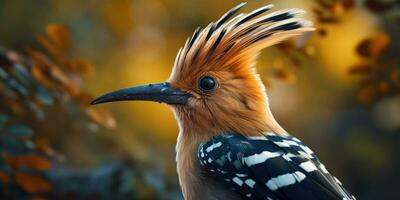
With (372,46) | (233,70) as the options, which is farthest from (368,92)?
(233,70)

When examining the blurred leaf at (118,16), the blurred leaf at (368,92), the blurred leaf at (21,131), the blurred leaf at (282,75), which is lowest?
the blurred leaf at (368,92)

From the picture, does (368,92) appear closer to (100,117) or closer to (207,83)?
(207,83)

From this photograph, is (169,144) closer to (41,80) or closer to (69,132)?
(69,132)

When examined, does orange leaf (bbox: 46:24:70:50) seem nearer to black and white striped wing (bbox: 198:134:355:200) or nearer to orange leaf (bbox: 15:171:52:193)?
orange leaf (bbox: 15:171:52:193)

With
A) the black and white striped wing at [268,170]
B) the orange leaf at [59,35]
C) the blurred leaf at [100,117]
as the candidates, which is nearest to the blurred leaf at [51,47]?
the orange leaf at [59,35]

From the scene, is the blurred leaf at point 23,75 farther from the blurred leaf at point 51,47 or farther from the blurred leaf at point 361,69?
the blurred leaf at point 361,69

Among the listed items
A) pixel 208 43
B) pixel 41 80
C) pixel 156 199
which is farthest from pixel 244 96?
pixel 156 199

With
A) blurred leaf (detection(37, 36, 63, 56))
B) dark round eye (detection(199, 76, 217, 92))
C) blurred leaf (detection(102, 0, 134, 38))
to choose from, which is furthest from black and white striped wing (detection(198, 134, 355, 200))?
blurred leaf (detection(102, 0, 134, 38))
